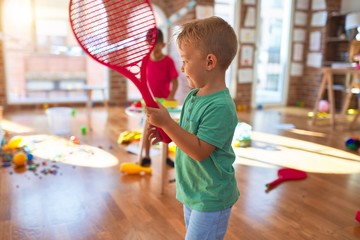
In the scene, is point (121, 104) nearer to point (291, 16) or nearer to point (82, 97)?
point (82, 97)

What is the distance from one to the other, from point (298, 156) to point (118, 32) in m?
2.51

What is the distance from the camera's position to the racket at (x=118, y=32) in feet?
3.11

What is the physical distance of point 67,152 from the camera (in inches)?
117

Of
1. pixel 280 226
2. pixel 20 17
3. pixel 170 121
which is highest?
pixel 20 17

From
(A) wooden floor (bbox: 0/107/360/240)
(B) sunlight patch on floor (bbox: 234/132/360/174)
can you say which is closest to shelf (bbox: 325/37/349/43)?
(B) sunlight patch on floor (bbox: 234/132/360/174)

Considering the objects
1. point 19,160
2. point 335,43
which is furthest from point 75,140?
point 335,43

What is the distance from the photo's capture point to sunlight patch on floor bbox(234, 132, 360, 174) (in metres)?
2.78

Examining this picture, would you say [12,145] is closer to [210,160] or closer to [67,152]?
[67,152]

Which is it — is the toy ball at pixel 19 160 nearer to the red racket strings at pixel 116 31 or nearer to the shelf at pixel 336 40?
the red racket strings at pixel 116 31

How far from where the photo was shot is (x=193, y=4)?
5.11m

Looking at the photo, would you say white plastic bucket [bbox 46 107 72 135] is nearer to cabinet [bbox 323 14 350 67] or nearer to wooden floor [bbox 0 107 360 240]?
wooden floor [bbox 0 107 360 240]

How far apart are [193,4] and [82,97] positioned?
245cm

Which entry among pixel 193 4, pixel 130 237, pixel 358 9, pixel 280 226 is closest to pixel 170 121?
pixel 130 237

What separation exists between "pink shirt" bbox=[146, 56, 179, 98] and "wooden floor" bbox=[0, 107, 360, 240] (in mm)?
647
